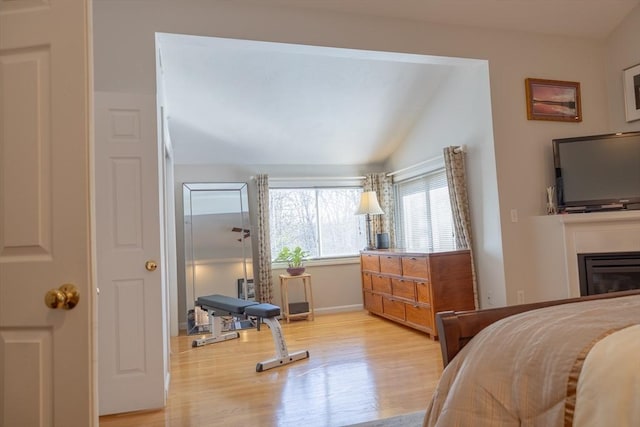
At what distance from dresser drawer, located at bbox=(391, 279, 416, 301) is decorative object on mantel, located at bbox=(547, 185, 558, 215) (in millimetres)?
1438

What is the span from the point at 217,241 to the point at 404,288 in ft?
7.79

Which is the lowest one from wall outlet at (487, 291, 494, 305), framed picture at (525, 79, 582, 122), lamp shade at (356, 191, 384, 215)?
wall outlet at (487, 291, 494, 305)

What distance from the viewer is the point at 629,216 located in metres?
3.15

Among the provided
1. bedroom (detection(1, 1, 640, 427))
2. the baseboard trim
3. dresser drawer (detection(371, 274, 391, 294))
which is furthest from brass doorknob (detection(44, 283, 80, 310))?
the baseboard trim

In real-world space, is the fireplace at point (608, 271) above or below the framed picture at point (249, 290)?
above

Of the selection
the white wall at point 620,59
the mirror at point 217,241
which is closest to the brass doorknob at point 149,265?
the mirror at point 217,241

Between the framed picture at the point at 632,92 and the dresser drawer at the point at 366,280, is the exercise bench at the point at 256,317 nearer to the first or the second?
the dresser drawer at the point at 366,280

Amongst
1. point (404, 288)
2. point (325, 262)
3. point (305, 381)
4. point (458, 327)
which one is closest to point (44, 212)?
point (458, 327)

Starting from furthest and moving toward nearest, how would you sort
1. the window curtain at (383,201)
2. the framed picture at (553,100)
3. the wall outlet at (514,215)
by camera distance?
the window curtain at (383,201), the framed picture at (553,100), the wall outlet at (514,215)

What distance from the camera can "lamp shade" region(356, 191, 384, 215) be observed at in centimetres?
497

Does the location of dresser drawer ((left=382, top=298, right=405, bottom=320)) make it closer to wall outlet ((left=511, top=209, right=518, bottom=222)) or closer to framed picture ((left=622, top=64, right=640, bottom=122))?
wall outlet ((left=511, top=209, right=518, bottom=222))

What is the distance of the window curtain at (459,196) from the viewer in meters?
3.83

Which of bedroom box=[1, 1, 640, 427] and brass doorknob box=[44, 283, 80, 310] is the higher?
bedroom box=[1, 1, 640, 427]

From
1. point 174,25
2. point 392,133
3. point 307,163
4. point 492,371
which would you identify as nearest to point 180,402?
point 492,371
